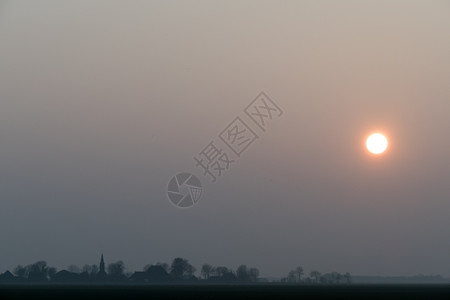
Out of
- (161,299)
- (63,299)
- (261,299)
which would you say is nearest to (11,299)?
(63,299)

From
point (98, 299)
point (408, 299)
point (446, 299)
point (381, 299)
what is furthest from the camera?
point (381, 299)

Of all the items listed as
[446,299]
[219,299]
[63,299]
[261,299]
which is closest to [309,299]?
[261,299]

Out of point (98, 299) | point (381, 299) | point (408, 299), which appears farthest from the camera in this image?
point (381, 299)

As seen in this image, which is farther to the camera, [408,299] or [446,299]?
[408,299]

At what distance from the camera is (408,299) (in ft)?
289

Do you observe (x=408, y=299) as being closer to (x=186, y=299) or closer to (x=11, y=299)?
(x=186, y=299)

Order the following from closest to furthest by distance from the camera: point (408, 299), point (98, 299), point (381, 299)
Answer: point (98, 299)
point (408, 299)
point (381, 299)

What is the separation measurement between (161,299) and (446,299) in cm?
2849

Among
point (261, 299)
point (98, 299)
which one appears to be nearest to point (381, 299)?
point (261, 299)

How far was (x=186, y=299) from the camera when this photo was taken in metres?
87.0

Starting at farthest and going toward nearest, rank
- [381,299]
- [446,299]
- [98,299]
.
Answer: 1. [381,299]
2. [98,299]
3. [446,299]

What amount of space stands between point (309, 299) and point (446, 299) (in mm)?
18946

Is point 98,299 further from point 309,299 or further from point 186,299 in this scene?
point 309,299

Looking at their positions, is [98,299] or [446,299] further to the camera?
[98,299]
